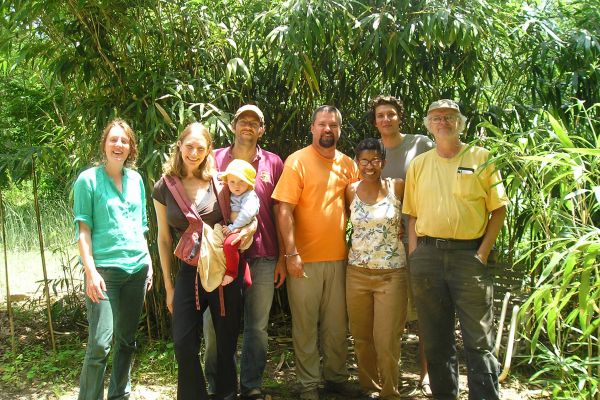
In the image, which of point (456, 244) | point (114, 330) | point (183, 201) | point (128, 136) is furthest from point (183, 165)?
point (456, 244)

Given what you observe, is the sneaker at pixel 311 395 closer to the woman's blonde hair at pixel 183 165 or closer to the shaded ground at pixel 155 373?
the shaded ground at pixel 155 373

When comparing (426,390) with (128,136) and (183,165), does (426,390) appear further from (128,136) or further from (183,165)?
(128,136)

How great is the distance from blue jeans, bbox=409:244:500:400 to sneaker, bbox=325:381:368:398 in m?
0.43

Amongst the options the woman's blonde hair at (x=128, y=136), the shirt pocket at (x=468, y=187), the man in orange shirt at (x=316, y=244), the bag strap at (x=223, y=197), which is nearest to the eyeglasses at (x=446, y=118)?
the shirt pocket at (x=468, y=187)

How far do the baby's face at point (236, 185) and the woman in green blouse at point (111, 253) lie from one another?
470 millimetres

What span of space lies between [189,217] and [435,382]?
143cm

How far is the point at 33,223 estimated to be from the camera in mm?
7195

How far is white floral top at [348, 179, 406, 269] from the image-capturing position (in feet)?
9.52

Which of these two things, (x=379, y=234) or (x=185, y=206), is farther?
(x=379, y=234)

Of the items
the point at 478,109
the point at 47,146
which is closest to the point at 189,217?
the point at 47,146

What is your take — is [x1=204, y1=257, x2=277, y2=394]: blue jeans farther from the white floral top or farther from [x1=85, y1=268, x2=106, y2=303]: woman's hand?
[x1=85, y1=268, x2=106, y2=303]: woman's hand

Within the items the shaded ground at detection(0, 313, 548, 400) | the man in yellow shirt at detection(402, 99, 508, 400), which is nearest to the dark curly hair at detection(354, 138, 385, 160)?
the man in yellow shirt at detection(402, 99, 508, 400)

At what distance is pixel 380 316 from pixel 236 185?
969 mm

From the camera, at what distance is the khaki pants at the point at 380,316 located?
2.91 m
